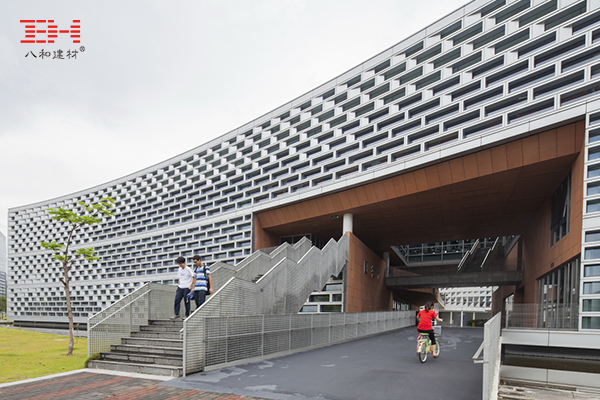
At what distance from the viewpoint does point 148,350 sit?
987cm

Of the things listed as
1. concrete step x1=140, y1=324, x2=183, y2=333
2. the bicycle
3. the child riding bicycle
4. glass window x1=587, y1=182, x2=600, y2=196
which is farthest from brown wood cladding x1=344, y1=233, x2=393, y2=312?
concrete step x1=140, y1=324, x2=183, y2=333

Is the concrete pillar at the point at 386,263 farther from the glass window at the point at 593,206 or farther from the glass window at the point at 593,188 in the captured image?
the glass window at the point at 593,188

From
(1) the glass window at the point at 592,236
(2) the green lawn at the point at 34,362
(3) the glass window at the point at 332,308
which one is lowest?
(3) the glass window at the point at 332,308

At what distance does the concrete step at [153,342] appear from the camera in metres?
9.94

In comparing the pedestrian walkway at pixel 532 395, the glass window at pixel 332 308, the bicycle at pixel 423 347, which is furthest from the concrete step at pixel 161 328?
the glass window at pixel 332 308

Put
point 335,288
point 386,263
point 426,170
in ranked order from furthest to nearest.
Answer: point 386,263 → point 335,288 → point 426,170

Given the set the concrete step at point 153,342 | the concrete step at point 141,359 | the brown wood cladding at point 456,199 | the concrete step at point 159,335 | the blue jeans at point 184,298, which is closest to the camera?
the concrete step at point 141,359

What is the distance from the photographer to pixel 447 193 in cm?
2125

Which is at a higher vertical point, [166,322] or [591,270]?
[591,270]

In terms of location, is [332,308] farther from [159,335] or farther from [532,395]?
[159,335]

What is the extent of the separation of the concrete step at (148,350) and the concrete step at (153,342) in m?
0.26

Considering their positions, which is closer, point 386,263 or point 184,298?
point 184,298

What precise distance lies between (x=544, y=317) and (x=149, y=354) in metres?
15.7

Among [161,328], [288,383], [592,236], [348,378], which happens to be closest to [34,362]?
[161,328]
